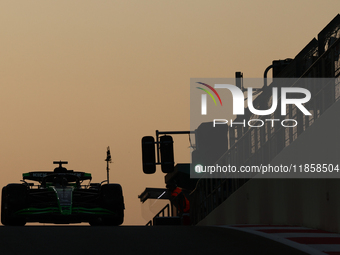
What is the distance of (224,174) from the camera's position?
1638 cm

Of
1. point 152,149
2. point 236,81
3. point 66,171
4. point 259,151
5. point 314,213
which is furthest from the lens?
point 236,81

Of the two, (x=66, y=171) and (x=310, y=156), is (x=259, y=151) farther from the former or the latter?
(x=66, y=171)

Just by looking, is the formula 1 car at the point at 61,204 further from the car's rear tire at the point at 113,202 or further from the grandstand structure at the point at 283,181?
the grandstand structure at the point at 283,181

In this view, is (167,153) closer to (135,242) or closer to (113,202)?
(113,202)

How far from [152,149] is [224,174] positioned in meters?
2.76

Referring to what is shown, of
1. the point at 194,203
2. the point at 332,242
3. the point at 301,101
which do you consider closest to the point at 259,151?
the point at 301,101

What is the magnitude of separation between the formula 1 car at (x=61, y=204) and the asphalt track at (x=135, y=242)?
5674mm

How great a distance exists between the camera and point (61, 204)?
50.3 feet

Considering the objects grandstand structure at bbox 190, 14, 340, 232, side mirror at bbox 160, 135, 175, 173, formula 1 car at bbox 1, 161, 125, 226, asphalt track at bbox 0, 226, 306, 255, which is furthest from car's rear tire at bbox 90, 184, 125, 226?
asphalt track at bbox 0, 226, 306, 255

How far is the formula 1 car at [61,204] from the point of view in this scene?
15.2 meters

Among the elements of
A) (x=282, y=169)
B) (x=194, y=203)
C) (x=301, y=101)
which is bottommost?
(x=194, y=203)

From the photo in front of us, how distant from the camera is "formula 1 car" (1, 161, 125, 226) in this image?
49.7 ft

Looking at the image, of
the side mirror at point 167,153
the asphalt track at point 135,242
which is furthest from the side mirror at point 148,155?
the asphalt track at point 135,242

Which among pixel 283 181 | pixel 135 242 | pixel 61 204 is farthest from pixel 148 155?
pixel 135 242
